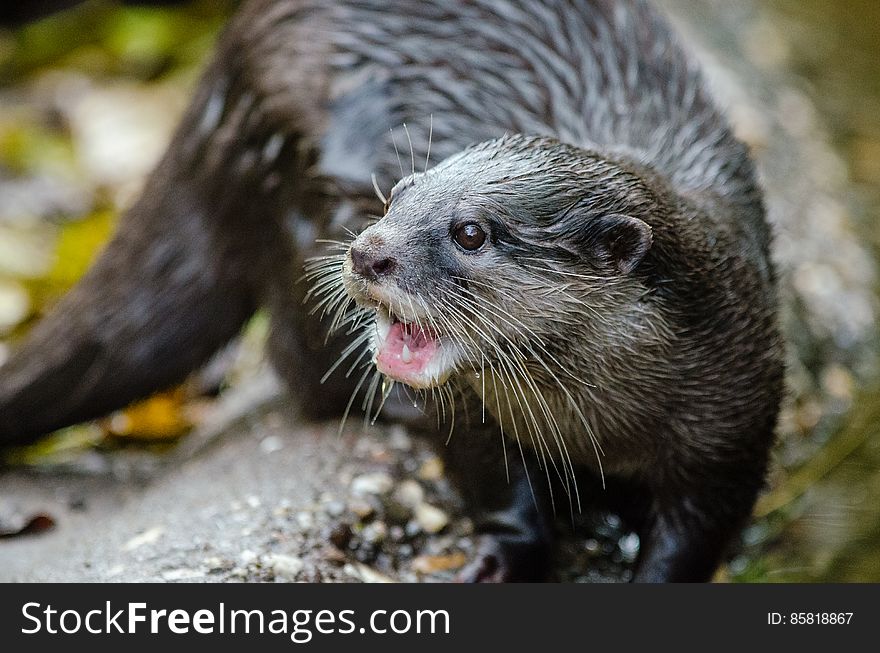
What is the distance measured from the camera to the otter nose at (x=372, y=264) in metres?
1.90

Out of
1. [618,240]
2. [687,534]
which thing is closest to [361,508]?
[687,534]

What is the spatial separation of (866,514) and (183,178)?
168 cm

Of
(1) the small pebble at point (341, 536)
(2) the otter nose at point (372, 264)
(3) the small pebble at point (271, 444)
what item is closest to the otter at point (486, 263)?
(2) the otter nose at point (372, 264)

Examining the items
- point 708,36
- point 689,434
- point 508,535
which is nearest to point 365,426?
point 508,535

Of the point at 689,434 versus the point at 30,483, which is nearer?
the point at 689,434

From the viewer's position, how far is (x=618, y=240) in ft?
6.61

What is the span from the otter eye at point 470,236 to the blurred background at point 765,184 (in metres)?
1.00

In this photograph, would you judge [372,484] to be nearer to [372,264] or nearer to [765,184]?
[372,264]

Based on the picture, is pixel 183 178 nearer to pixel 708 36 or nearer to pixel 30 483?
pixel 30 483

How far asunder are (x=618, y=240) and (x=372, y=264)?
39cm

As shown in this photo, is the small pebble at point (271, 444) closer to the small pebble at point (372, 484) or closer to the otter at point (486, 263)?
the otter at point (486, 263)

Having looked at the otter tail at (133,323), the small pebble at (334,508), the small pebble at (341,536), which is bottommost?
the small pebble at (341,536)

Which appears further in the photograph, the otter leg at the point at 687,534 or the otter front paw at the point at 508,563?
the otter front paw at the point at 508,563

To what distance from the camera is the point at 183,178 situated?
296 centimetres
